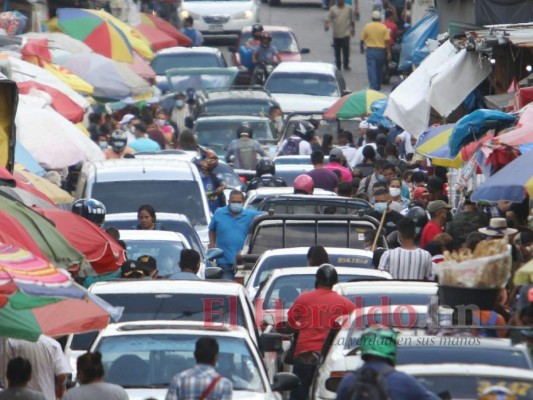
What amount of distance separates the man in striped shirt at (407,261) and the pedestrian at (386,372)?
6567 millimetres

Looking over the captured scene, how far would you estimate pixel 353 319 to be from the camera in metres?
12.8

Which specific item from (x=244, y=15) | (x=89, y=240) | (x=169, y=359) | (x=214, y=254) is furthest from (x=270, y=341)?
(x=244, y=15)

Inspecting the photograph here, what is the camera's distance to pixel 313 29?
2088 inches

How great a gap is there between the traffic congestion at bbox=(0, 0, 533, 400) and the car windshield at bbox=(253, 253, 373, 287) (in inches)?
0.9

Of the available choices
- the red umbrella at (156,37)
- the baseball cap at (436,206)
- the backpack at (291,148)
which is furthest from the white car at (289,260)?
the red umbrella at (156,37)

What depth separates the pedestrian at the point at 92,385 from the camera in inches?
420

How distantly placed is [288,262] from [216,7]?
1269 inches

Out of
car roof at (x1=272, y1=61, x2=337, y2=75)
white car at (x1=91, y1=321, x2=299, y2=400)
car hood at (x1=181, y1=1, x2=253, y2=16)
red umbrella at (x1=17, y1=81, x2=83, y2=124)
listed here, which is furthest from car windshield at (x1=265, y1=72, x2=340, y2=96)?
white car at (x1=91, y1=321, x2=299, y2=400)

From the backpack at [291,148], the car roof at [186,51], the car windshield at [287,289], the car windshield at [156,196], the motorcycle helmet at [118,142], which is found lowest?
the car roof at [186,51]

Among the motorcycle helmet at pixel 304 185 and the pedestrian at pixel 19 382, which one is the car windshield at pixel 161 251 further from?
the pedestrian at pixel 19 382

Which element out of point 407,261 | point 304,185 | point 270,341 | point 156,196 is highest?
point 270,341

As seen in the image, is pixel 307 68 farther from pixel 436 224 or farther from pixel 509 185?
pixel 509 185

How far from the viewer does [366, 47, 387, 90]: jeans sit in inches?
1639

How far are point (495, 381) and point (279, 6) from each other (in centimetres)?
4689
